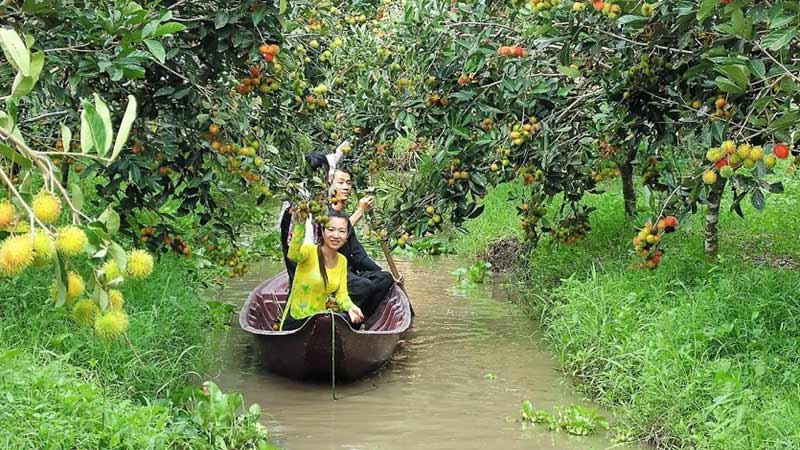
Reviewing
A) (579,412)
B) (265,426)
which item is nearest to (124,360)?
(265,426)

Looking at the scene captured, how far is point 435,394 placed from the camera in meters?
6.23

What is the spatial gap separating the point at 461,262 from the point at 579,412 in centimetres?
637

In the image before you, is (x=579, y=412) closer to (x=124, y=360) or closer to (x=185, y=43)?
(x=124, y=360)

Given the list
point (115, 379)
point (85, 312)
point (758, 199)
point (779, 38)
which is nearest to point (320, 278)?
point (115, 379)

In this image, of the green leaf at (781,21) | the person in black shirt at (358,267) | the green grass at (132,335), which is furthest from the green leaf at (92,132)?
the person in black shirt at (358,267)

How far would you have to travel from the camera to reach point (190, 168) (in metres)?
5.71

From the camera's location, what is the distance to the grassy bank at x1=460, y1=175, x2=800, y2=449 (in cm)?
469

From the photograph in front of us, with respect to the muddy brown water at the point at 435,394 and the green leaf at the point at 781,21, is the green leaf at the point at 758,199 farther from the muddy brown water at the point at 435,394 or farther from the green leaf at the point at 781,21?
the muddy brown water at the point at 435,394

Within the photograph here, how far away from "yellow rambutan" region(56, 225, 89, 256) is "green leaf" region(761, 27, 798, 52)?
2675mm

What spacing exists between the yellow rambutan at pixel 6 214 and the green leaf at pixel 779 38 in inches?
107

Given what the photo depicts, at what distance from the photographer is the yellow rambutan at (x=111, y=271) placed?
1753 mm

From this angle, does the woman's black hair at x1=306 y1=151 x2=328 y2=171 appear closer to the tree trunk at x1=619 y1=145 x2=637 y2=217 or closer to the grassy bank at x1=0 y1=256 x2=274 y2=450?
the grassy bank at x1=0 y1=256 x2=274 y2=450

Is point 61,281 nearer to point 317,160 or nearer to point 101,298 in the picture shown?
point 101,298

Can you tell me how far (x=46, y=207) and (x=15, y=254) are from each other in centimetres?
11
